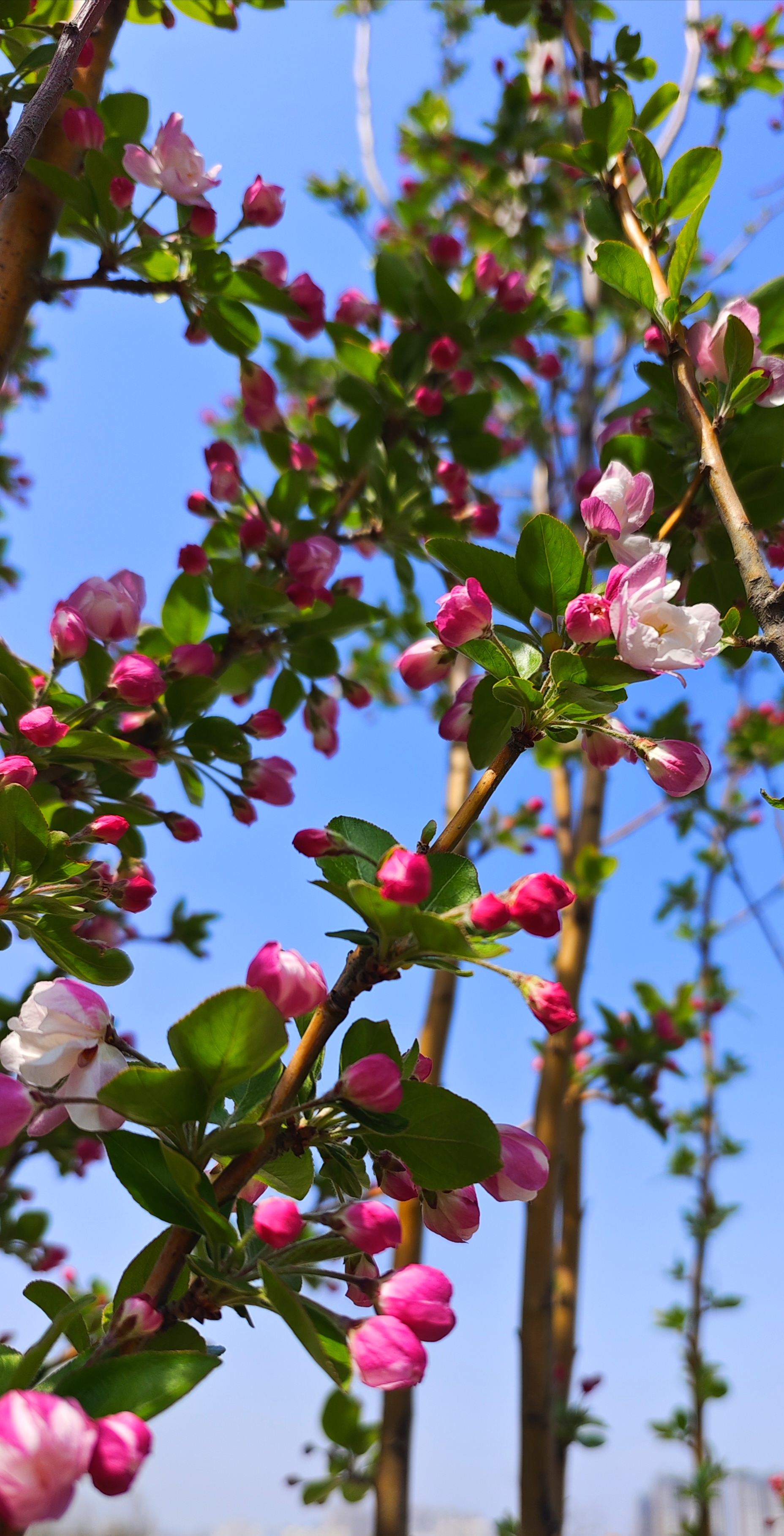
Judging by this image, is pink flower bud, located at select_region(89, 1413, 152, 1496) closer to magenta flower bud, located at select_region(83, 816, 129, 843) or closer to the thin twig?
magenta flower bud, located at select_region(83, 816, 129, 843)

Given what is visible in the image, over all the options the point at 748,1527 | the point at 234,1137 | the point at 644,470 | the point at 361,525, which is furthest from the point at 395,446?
the point at 748,1527

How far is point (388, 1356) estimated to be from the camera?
0.56m

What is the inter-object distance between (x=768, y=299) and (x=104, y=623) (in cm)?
84

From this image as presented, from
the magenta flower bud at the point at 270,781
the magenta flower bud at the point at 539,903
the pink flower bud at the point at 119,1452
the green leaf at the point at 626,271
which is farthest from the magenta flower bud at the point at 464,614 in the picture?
the magenta flower bud at the point at 270,781

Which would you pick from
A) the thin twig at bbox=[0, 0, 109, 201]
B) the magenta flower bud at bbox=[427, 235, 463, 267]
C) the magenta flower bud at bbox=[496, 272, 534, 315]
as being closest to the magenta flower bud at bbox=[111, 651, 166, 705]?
the thin twig at bbox=[0, 0, 109, 201]

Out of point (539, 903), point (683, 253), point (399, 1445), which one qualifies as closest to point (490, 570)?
point (539, 903)

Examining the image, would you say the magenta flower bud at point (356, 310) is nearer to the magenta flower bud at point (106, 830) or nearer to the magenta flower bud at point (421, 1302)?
the magenta flower bud at point (106, 830)

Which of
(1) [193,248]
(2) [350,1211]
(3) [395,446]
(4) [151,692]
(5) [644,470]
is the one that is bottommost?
(2) [350,1211]

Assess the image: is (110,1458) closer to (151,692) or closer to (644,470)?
(151,692)

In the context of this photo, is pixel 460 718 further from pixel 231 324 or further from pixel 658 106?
pixel 658 106

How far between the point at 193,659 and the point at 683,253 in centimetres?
76

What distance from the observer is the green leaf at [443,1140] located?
0.62 meters

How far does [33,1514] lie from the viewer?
17.1 inches

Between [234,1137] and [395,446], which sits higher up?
[395,446]
